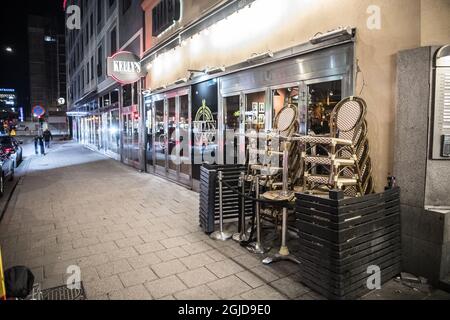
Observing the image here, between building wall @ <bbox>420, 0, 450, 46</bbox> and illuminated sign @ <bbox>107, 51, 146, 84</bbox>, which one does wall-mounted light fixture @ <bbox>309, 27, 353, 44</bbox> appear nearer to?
building wall @ <bbox>420, 0, 450, 46</bbox>

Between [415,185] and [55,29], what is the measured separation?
6602 centimetres

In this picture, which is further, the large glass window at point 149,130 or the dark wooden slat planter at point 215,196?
the large glass window at point 149,130

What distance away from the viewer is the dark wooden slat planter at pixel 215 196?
18.2 feet

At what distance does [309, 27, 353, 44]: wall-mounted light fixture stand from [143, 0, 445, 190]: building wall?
182 millimetres

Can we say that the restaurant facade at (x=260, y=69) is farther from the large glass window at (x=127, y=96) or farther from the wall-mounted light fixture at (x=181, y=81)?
the large glass window at (x=127, y=96)

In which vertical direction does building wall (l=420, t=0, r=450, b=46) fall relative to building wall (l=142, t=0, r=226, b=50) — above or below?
below

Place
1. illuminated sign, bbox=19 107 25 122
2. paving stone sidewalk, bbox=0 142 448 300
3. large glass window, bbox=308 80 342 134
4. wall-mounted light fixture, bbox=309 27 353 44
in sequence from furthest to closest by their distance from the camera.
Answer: illuminated sign, bbox=19 107 25 122 → large glass window, bbox=308 80 342 134 → wall-mounted light fixture, bbox=309 27 353 44 → paving stone sidewalk, bbox=0 142 448 300

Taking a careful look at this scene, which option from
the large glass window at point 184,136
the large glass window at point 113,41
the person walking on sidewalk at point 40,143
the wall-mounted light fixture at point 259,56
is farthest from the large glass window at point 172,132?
the person walking on sidewalk at point 40,143

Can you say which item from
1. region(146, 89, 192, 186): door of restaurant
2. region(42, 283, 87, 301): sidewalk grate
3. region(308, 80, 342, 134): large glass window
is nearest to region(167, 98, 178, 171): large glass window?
region(146, 89, 192, 186): door of restaurant

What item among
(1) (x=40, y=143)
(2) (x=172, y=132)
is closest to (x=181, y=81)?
(2) (x=172, y=132)

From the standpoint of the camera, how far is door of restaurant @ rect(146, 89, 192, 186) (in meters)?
10.6

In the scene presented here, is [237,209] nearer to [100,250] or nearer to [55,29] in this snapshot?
[100,250]

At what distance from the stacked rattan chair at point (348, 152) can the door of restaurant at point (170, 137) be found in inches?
245
